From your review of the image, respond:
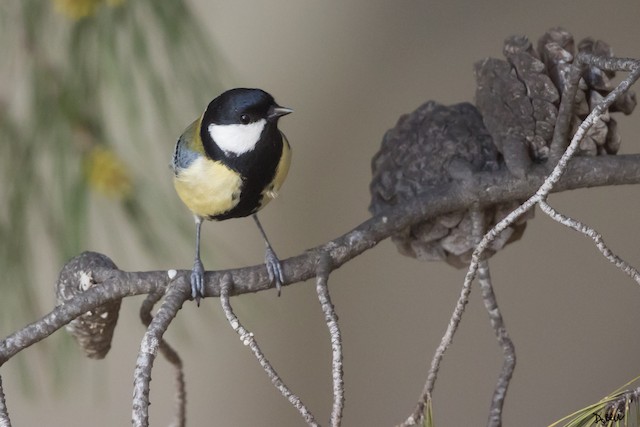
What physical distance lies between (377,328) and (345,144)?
0.61ft

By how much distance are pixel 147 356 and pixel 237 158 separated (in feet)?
0.52

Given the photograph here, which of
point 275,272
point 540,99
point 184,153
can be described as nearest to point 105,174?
point 184,153

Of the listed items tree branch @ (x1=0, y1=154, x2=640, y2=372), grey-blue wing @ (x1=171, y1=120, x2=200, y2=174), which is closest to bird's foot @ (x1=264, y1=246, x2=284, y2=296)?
tree branch @ (x1=0, y1=154, x2=640, y2=372)

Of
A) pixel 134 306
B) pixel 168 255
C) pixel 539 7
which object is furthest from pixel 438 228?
pixel 134 306

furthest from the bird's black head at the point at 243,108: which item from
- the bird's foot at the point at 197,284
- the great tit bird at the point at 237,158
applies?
the bird's foot at the point at 197,284

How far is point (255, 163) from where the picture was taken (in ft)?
1.57

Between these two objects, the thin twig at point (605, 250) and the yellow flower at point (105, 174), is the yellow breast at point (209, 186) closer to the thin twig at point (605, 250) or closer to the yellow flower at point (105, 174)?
the yellow flower at point (105, 174)

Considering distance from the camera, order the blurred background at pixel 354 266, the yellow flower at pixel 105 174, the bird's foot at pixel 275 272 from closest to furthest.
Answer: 1. the bird's foot at pixel 275 272
2. the yellow flower at pixel 105 174
3. the blurred background at pixel 354 266

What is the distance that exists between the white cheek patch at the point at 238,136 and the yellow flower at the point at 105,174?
91 millimetres

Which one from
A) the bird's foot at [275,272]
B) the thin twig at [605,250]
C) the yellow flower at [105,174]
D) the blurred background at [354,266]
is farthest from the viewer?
the blurred background at [354,266]

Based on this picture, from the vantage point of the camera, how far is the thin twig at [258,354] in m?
0.34

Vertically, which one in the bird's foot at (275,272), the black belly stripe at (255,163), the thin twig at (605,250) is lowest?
the thin twig at (605,250)

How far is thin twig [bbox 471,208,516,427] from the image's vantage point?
41 cm

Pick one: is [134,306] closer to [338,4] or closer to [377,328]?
[377,328]
